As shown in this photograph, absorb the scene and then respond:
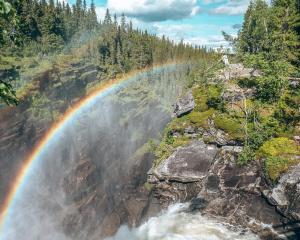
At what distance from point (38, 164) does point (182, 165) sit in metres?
19.6

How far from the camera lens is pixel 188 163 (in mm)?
40406

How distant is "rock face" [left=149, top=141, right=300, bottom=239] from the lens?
32344 mm

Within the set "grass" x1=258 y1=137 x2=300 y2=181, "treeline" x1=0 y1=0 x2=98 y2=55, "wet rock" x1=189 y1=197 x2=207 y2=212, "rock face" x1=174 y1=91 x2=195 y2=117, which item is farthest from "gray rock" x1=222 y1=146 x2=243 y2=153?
"treeline" x1=0 y1=0 x2=98 y2=55

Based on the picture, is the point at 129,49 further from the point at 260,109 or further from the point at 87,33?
the point at 260,109

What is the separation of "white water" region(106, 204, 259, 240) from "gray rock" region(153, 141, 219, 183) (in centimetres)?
489

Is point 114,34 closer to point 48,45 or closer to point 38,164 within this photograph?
point 48,45

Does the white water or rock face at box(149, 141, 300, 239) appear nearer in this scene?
the white water

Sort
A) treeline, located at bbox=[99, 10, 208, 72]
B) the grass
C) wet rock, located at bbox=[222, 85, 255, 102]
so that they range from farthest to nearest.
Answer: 1. treeline, located at bbox=[99, 10, 208, 72]
2. wet rock, located at bbox=[222, 85, 255, 102]
3. the grass

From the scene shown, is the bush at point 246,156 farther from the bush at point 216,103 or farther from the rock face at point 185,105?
the rock face at point 185,105

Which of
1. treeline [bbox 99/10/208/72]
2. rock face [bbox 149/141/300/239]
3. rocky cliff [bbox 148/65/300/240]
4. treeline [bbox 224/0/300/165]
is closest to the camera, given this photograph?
rock face [bbox 149/141/300/239]

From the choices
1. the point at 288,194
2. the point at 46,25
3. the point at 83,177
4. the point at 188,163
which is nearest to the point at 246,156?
the point at 188,163

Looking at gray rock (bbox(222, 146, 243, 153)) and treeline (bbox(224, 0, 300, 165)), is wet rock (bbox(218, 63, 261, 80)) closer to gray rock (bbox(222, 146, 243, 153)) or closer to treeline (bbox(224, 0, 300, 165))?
treeline (bbox(224, 0, 300, 165))

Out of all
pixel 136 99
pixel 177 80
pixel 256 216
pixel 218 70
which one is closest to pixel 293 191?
pixel 256 216

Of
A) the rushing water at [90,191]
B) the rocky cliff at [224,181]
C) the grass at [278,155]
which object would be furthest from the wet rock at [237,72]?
the rushing water at [90,191]
